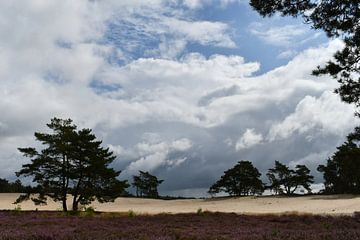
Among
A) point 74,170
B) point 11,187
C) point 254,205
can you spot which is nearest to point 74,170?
point 74,170

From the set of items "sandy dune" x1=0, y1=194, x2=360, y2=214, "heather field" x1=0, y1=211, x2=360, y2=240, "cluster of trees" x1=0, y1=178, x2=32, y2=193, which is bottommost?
"heather field" x1=0, y1=211, x2=360, y2=240

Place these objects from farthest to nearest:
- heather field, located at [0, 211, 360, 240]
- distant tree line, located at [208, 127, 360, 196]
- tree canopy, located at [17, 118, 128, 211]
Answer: distant tree line, located at [208, 127, 360, 196] → tree canopy, located at [17, 118, 128, 211] → heather field, located at [0, 211, 360, 240]

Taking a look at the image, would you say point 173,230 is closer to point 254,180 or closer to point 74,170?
point 74,170

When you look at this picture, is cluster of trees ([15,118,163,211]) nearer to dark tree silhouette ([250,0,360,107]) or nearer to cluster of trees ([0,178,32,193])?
dark tree silhouette ([250,0,360,107])

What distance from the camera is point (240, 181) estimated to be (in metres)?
84.6

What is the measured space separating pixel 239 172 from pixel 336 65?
65810mm

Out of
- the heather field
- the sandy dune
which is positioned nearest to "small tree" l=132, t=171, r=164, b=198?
the sandy dune

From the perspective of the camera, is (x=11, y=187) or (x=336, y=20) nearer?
(x=336, y=20)

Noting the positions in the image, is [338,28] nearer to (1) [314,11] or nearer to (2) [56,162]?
(1) [314,11]

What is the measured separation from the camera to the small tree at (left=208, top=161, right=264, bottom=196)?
271 feet

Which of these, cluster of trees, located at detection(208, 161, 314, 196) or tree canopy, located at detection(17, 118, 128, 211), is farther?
cluster of trees, located at detection(208, 161, 314, 196)

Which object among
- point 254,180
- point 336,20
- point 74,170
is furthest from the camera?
point 254,180

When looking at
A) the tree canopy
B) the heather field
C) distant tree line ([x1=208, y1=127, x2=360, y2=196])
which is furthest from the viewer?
distant tree line ([x1=208, y1=127, x2=360, y2=196])

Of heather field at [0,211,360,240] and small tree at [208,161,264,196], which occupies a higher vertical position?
small tree at [208,161,264,196]
